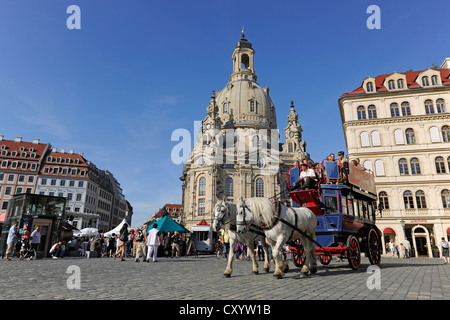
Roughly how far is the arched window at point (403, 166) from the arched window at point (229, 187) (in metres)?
44.6

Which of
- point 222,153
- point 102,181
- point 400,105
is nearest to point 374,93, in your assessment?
point 400,105

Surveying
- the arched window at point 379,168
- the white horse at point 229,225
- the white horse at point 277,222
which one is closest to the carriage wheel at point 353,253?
the white horse at point 277,222

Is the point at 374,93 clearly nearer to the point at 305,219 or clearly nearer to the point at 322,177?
the point at 322,177

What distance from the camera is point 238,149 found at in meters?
81.1

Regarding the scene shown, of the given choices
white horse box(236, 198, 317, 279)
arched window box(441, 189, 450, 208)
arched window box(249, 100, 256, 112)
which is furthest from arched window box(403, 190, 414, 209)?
arched window box(249, 100, 256, 112)

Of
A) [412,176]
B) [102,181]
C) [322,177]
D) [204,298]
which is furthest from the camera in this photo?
[102,181]

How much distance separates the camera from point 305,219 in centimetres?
986

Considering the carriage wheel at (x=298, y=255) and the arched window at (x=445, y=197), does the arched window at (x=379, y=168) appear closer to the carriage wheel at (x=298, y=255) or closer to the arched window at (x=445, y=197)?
the arched window at (x=445, y=197)

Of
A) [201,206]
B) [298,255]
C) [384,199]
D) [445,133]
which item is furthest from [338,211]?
[201,206]

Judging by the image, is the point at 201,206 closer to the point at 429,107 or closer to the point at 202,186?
the point at 202,186

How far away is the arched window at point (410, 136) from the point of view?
3562 centimetres

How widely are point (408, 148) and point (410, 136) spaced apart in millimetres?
1750
